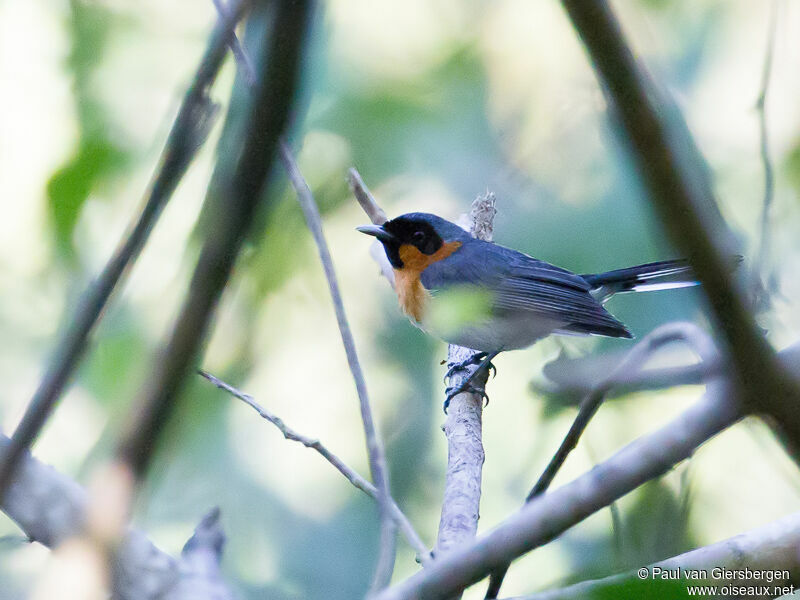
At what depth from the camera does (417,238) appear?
188 inches

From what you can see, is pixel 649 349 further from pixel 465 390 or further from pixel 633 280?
pixel 633 280

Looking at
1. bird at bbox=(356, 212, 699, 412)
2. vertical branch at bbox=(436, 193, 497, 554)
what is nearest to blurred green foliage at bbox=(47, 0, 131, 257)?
vertical branch at bbox=(436, 193, 497, 554)

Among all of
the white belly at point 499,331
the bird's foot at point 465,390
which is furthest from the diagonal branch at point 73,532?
the bird's foot at point 465,390

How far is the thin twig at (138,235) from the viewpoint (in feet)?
2.39

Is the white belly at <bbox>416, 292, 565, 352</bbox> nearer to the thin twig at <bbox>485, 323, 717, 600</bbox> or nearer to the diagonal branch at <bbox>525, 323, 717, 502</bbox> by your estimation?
the thin twig at <bbox>485, 323, 717, 600</bbox>

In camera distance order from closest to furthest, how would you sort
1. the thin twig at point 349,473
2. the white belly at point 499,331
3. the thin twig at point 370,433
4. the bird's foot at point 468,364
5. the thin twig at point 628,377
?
the thin twig at point 628,377
the thin twig at point 370,433
the thin twig at point 349,473
the white belly at point 499,331
the bird's foot at point 468,364

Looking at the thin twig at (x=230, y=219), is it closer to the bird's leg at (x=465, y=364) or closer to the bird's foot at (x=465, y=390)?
the bird's foot at (x=465, y=390)

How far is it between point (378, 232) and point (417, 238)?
25cm

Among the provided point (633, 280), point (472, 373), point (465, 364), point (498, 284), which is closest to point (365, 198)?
point (498, 284)

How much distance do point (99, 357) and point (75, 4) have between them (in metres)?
0.81

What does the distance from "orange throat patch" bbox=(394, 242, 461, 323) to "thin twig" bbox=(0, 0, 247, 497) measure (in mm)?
3593

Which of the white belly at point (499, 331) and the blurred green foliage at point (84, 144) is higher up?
the white belly at point (499, 331)

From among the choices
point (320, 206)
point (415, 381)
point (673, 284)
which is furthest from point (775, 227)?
point (415, 381)

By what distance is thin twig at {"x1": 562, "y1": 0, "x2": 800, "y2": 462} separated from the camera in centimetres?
79
